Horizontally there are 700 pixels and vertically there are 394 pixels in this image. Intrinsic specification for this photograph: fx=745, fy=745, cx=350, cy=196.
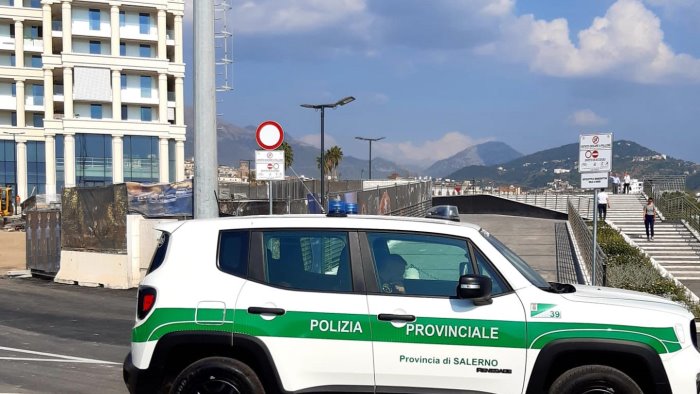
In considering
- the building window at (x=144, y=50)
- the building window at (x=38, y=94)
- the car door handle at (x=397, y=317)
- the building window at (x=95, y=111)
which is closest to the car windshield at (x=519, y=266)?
the car door handle at (x=397, y=317)

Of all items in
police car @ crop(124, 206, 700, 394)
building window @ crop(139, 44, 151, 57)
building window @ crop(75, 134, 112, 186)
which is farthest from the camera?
building window @ crop(139, 44, 151, 57)

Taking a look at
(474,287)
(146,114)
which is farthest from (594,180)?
(146,114)

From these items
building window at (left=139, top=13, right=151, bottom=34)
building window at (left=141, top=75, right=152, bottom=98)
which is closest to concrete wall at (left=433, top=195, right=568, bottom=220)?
building window at (left=141, top=75, right=152, bottom=98)

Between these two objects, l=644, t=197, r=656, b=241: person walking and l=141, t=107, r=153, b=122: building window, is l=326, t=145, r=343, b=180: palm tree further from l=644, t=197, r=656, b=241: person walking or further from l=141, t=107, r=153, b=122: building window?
l=644, t=197, r=656, b=241: person walking

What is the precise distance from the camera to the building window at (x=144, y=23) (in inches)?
2556

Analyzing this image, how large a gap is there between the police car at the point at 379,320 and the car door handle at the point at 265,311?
2 cm

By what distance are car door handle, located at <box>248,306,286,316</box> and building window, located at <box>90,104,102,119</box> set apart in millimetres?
63217

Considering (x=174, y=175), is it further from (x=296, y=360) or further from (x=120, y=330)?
(x=296, y=360)

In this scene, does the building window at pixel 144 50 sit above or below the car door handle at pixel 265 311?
above

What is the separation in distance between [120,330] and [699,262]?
20.7m

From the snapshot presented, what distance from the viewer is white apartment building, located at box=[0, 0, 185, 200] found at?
207ft

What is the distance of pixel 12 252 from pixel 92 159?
107 feet

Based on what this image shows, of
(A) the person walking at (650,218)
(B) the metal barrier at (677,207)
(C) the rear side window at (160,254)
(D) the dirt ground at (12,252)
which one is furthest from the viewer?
(B) the metal barrier at (677,207)

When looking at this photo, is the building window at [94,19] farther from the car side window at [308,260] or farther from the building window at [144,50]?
the car side window at [308,260]
